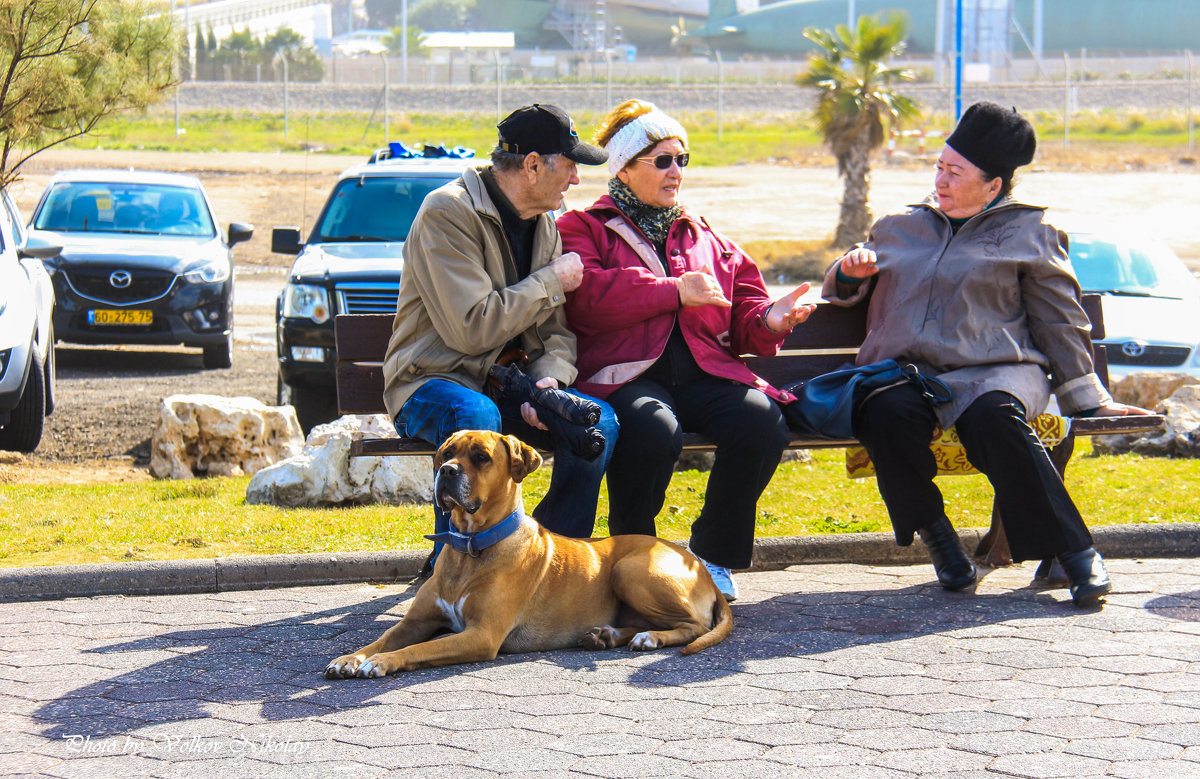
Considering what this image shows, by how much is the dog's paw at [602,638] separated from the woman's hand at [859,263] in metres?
A: 1.94

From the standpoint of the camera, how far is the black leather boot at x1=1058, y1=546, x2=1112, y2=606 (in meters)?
5.13

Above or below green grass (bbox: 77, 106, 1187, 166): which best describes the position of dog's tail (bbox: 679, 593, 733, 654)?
below

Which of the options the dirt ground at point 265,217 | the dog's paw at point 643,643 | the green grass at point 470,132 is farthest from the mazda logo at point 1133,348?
the green grass at point 470,132

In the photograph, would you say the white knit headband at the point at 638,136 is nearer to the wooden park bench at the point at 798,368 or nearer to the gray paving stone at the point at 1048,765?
the wooden park bench at the point at 798,368

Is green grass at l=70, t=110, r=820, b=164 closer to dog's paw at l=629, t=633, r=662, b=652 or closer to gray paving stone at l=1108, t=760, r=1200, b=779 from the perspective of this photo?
dog's paw at l=629, t=633, r=662, b=652

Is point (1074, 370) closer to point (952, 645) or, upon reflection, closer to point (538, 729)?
point (952, 645)

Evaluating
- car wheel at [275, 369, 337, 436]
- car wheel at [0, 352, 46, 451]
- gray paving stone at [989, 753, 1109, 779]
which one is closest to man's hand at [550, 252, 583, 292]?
gray paving stone at [989, 753, 1109, 779]

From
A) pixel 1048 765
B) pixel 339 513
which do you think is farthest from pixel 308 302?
pixel 1048 765

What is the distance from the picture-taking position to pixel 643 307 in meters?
5.35

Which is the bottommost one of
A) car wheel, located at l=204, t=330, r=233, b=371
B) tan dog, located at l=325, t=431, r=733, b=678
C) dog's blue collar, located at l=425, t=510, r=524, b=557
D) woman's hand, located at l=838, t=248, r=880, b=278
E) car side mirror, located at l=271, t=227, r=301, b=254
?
car wheel, located at l=204, t=330, r=233, b=371

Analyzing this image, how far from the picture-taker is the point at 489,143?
43406 millimetres

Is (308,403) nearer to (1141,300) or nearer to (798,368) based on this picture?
(798,368)

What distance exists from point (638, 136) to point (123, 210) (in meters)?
10.7

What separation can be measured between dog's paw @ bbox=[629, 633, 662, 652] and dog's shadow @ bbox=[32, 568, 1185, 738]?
30mm
